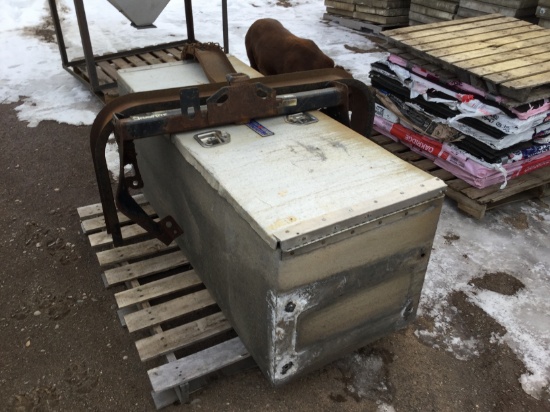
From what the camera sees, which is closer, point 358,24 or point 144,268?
point 144,268

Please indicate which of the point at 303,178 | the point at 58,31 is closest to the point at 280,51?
the point at 303,178

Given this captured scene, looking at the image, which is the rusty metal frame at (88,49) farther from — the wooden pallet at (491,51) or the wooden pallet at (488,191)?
the wooden pallet at (488,191)

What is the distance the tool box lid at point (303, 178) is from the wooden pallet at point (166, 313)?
2.67ft

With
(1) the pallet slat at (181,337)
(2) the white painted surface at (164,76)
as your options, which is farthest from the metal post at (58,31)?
(1) the pallet slat at (181,337)

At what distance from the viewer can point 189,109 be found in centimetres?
207

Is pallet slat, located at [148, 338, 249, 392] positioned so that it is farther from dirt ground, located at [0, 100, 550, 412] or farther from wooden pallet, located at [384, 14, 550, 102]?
wooden pallet, located at [384, 14, 550, 102]

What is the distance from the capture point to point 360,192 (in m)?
1.78

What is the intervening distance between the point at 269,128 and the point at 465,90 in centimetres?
171

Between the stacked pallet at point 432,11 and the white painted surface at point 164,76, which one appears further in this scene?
the stacked pallet at point 432,11

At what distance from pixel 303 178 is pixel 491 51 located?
7.59ft

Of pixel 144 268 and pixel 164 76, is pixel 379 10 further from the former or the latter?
pixel 144 268

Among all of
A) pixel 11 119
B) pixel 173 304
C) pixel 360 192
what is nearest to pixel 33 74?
pixel 11 119

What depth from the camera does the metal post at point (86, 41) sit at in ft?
14.5

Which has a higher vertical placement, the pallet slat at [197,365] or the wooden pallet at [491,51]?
the wooden pallet at [491,51]
